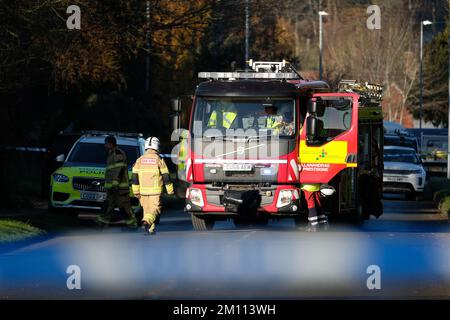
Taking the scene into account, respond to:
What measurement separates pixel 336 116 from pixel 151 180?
4.41 meters

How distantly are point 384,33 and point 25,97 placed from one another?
47.5 meters

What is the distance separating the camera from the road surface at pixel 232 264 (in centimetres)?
1408

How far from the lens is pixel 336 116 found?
81.3ft

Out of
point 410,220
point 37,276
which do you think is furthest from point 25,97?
point 37,276

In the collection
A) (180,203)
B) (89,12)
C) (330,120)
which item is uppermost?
(89,12)

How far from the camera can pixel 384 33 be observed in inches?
3457

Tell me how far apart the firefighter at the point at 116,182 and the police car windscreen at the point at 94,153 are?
4.76 m

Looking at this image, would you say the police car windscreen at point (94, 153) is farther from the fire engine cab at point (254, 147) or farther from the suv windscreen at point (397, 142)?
the suv windscreen at point (397, 142)

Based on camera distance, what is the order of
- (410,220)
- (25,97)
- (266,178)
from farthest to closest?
1. (25,97)
2. (410,220)
3. (266,178)

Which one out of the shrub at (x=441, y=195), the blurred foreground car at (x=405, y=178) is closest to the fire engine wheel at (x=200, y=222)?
the shrub at (x=441, y=195)

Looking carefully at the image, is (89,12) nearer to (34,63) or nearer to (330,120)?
(34,63)

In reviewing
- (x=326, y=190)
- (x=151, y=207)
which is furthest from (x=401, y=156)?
(x=151, y=207)

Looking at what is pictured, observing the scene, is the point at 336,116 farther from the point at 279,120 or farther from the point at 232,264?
the point at 232,264

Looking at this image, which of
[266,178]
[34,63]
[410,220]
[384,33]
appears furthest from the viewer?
[384,33]
